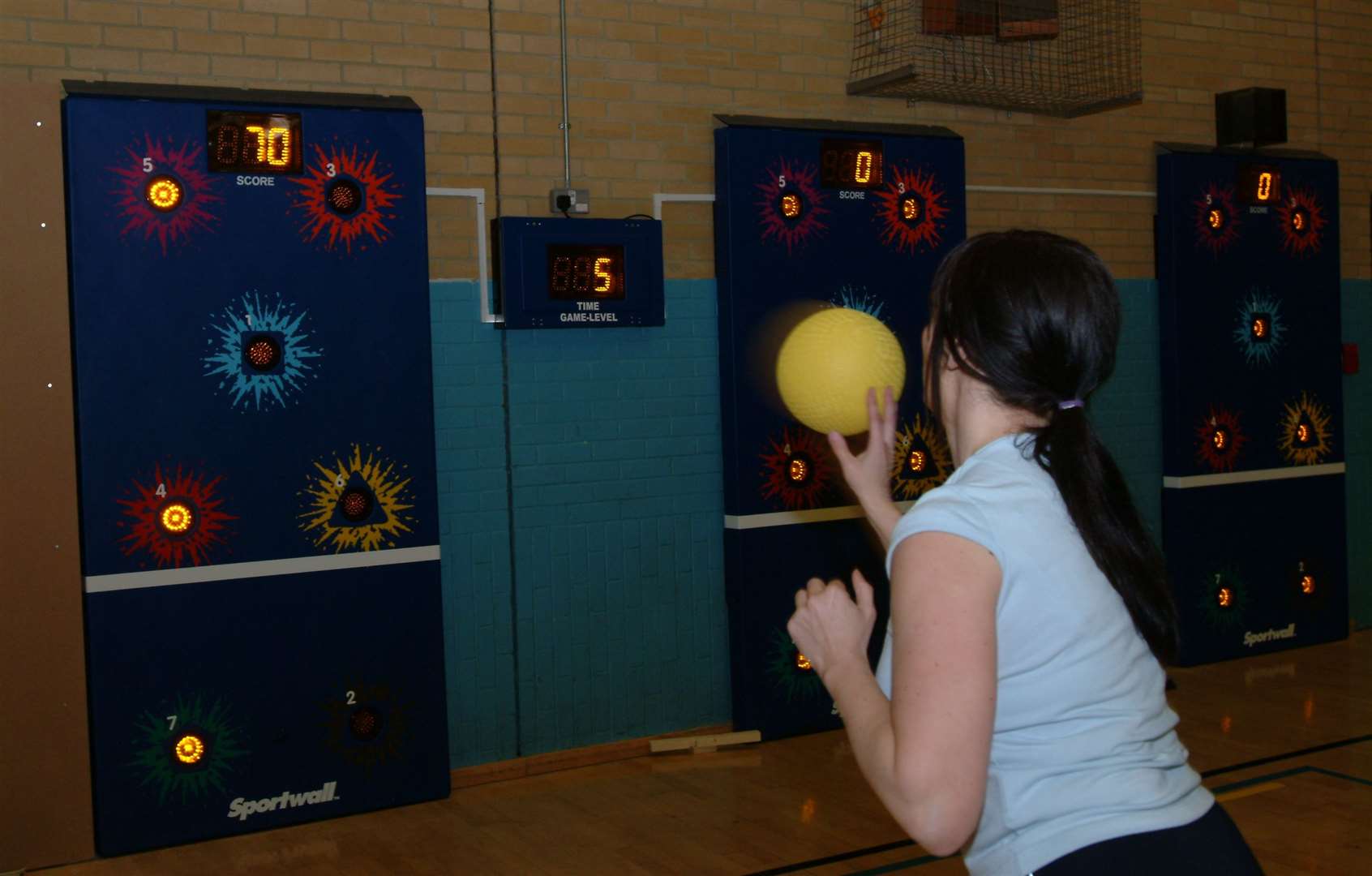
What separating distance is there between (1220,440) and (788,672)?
241 centimetres

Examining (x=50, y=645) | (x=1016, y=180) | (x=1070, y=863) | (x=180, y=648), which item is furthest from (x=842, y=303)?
(x=1070, y=863)

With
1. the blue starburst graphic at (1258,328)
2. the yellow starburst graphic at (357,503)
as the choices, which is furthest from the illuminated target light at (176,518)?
the blue starburst graphic at (1258,328)

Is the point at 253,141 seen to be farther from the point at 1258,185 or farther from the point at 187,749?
the point at 1258,185

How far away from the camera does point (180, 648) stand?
381 cm

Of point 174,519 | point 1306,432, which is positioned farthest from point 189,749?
point 1306,432

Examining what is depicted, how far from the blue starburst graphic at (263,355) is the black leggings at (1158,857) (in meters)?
3.15

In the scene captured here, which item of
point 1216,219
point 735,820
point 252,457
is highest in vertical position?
point 1216,219

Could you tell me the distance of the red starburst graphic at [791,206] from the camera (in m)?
4.81

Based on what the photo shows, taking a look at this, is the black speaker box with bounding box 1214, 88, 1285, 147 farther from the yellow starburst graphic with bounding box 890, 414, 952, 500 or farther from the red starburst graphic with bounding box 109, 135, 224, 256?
the red starburst graphic with bounding box 109, 135, 224, 256

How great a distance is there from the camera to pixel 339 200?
402 centimetres

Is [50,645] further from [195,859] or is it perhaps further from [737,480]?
[737,480]

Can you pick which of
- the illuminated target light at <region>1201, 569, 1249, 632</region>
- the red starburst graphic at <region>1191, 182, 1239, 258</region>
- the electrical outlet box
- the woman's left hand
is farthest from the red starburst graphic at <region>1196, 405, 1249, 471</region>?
the woman's left hand

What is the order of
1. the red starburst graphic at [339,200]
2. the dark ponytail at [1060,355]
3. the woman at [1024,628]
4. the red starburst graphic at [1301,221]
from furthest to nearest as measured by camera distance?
the red starburst graphic at [1301,221], the red starburst graphic at [339,200], the dark ponytail at [1060,355], the woman at [1024,628]

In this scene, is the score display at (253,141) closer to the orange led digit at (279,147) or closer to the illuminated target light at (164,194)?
the orange led digit at (279,147)
